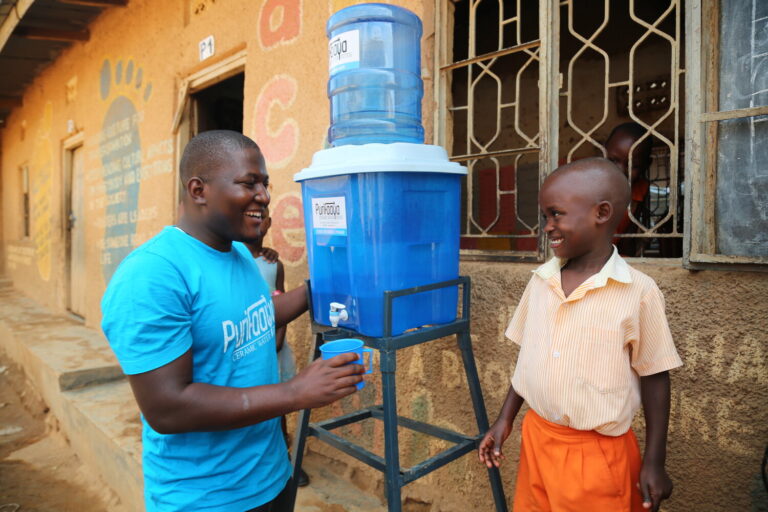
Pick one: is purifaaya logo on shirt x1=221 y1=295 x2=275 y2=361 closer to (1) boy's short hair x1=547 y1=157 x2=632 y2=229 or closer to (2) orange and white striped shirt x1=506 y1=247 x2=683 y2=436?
(2) orange and white striped shirt x1=506 y1=247 x2=683 y2=436

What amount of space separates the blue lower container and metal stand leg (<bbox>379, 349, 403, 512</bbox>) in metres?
0.09

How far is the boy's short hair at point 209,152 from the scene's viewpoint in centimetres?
140

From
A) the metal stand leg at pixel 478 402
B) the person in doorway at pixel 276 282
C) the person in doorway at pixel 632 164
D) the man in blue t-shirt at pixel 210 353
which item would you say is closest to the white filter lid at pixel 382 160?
the man in blue t-shirt at pixel 210 353

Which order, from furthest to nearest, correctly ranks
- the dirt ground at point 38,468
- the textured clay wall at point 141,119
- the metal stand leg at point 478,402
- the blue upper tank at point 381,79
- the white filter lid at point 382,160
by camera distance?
1. the dirt ground at point 38,468
2. the textured clay wall at point 141,119
3. the blue upper tank at point 381,79
4. the metal stand leg at point 478,402
5. the white filter lid at point 382,160

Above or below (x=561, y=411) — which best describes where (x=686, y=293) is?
above

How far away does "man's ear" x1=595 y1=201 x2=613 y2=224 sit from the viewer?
1382 millimetres

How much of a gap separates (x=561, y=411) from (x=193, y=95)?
4.12 metres

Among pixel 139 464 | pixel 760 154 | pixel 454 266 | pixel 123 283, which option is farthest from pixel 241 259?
pixel 139 464

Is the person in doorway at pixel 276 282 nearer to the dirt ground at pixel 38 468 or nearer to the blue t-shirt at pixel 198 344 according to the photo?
the blue t-shirt at pixel 198 344

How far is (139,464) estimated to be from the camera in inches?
116

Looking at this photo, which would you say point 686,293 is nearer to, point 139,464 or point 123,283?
point 123,283

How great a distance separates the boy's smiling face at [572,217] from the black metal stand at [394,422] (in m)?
0.45

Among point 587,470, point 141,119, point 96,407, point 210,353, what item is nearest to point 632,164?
point 587,470

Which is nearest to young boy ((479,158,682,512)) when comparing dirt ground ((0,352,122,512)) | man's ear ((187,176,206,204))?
man's ear ((187,176,206,204))
